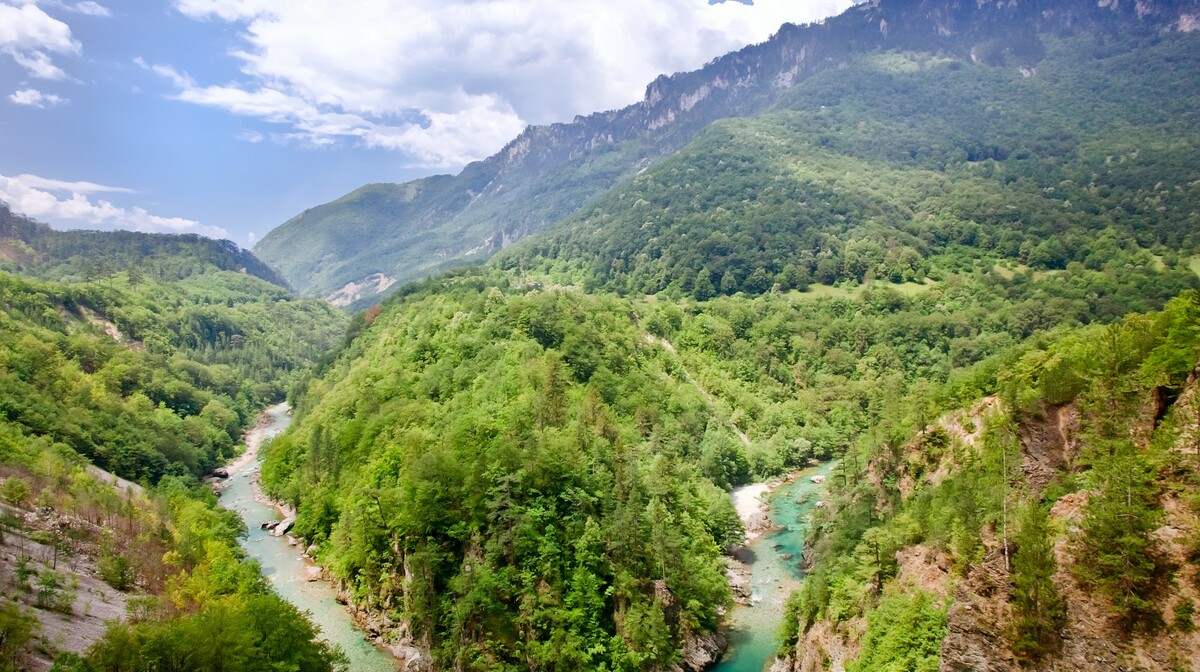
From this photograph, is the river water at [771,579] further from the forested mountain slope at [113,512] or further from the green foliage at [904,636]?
the forested mountain slope at [113,512]

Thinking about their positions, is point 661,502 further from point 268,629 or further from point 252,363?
point 252,363

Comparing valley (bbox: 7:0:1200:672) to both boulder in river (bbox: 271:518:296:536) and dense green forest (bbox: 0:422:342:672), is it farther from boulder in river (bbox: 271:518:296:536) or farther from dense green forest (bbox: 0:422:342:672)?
boulder in river (bbox: 271:518:296:536)

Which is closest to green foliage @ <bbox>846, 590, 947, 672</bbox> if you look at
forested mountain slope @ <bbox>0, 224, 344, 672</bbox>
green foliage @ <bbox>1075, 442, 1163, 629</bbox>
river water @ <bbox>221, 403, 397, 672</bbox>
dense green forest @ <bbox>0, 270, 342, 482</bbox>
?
green foliage @ <bbox>1075, 442, 1163, 629</bbox>

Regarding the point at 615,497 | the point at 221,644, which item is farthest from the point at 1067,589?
the point at 221,644

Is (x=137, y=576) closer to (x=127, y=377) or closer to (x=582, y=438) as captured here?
(x=582, y=438)

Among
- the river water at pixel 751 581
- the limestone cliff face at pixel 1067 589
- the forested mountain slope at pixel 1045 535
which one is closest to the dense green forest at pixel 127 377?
the river water at pixel 751 581

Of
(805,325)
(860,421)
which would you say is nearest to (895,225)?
(805,325)
